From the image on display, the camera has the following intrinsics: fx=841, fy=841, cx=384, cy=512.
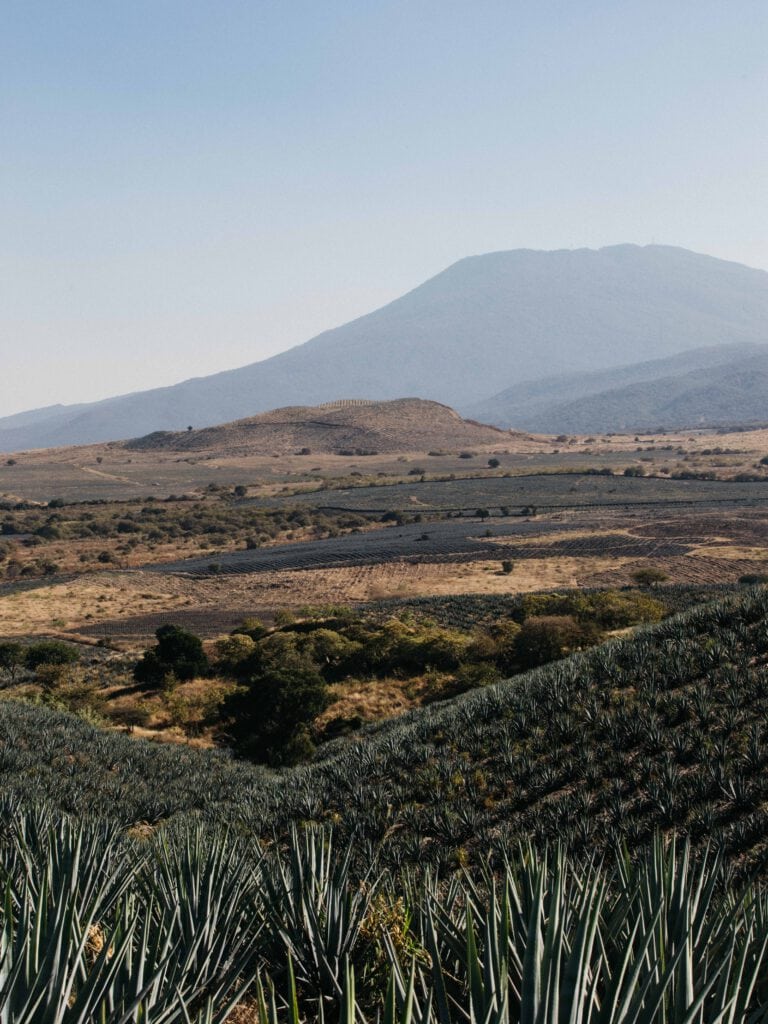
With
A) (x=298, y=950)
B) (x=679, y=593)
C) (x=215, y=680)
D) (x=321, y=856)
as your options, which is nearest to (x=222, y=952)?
(x=298, y=950)

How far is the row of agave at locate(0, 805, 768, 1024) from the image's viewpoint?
3.29 metres

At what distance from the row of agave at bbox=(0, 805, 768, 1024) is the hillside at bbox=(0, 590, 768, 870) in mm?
2721

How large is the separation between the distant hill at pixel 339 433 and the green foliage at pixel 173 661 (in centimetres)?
11190

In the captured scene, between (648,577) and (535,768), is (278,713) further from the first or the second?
(648,577)

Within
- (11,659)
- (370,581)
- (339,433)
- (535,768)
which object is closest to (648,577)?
(370,581)

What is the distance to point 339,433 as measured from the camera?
149m

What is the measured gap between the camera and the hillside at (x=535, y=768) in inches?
373

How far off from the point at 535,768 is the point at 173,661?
55.6 feet

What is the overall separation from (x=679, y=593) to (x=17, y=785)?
2918 cm

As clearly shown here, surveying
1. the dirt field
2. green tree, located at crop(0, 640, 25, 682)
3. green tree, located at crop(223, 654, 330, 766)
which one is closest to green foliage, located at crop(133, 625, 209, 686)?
green tree, located at crop(223, 654, 330, 766)

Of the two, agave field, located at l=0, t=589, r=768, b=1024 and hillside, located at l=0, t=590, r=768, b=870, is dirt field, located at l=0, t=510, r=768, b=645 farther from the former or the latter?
agave field, located at l=0, t=589, r=768, b=1024

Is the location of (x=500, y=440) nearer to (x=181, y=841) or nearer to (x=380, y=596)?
(x=380, y=596)

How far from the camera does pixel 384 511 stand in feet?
258

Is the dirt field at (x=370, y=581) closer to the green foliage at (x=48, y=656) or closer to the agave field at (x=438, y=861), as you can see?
the green foliage at (x=48, y=656)
